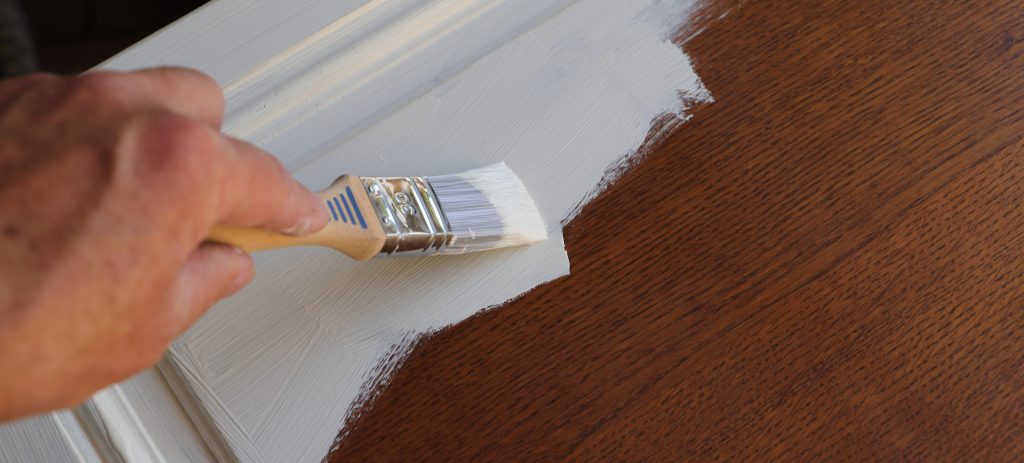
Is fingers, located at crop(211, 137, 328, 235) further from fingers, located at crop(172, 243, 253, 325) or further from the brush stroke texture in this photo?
the brush stroke texture

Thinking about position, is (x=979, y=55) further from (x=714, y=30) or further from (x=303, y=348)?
(x=303, y=348)

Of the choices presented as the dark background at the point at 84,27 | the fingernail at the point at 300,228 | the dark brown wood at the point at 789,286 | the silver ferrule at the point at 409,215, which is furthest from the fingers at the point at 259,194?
the dark background at the point at 84,27

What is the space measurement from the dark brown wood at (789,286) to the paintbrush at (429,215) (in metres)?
0.06

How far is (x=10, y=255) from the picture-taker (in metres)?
0.38

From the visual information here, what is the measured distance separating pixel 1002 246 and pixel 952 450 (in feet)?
0.69

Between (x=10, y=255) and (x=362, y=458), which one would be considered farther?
(x=362, y=458)

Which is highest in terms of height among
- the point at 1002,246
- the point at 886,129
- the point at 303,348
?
the point at 303,348

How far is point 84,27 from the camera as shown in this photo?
52.6 inches

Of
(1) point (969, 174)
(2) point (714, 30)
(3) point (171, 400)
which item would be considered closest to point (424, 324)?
(3) point (171, 400)

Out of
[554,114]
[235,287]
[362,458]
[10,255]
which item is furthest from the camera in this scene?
[554,114]

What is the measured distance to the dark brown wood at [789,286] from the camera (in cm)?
79

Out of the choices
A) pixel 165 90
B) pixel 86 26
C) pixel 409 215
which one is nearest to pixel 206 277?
pixel 165 90

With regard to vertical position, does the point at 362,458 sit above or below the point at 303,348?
A: below

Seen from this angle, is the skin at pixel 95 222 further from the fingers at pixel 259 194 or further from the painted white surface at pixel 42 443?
the painted white surface at pixel 42 443
